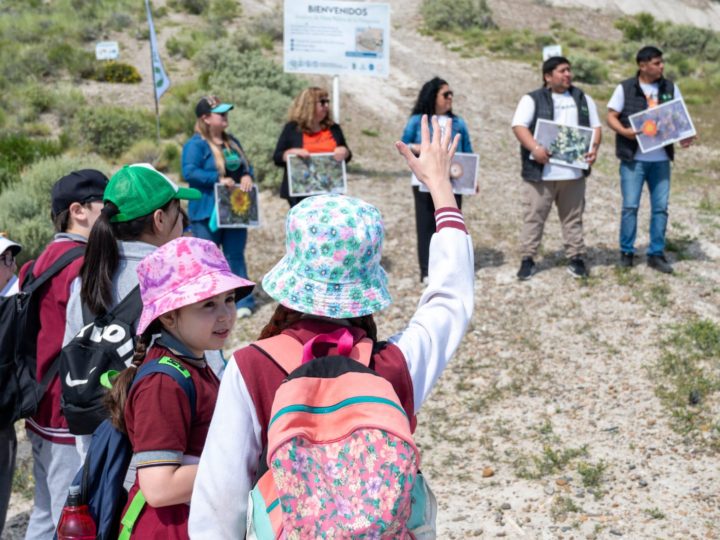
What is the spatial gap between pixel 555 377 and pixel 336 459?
456 centimetres

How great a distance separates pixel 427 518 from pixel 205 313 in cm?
85

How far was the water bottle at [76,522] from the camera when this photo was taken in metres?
2.13

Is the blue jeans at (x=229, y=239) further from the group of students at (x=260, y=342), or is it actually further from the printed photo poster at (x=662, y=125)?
the group of students at (x=260, y=342)

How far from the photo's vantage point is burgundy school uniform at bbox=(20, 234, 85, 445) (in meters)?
3.02

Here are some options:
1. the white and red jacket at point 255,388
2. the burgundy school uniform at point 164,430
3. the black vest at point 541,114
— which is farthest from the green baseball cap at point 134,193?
the black vest at point 541,114

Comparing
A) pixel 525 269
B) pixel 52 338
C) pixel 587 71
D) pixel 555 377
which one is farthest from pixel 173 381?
pixel 587 71

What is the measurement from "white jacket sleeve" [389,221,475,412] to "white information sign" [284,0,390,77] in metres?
8.43

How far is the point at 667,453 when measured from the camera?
4684 millimetres

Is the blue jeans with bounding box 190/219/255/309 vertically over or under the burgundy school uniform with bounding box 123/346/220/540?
under

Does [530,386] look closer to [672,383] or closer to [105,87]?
[672,383]

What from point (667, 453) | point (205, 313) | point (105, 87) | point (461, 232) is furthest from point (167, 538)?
point (105, 87)

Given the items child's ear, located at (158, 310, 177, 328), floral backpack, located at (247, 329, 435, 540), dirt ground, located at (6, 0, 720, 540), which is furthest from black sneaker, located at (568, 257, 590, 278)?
floral backpack, located at (247, 329, 435, 540)

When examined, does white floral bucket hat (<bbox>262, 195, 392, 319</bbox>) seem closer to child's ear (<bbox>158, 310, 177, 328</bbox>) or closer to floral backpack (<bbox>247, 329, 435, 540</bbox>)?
floral backpack (<bbox>247, 329, 435, 540</bbox>)

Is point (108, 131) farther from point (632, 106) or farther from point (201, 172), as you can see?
point (632, 106)
